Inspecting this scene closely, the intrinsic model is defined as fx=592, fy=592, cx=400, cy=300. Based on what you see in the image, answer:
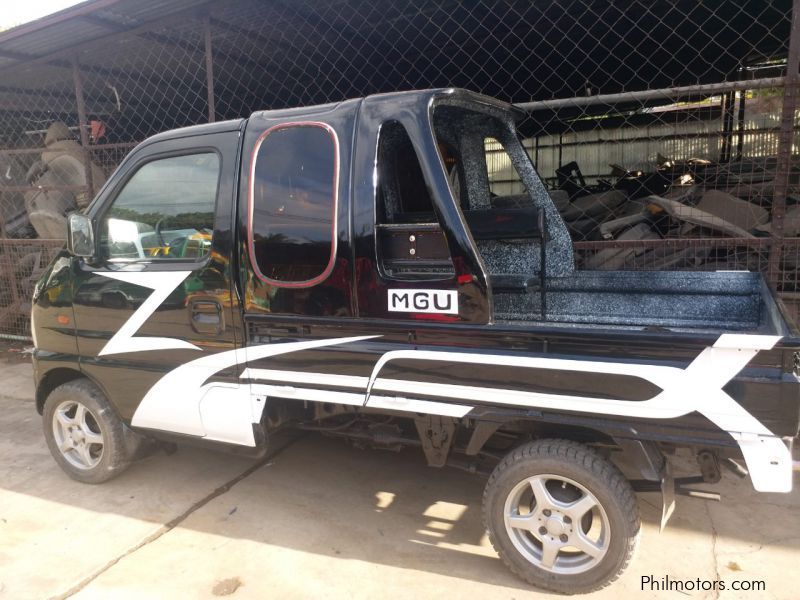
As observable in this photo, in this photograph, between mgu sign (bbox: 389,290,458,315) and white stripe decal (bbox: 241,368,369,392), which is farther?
white stripe decal (bbox: 241,368,369,392)

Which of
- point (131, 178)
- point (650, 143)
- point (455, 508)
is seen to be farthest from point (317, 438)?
point (650, 143)

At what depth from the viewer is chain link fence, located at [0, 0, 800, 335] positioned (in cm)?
512

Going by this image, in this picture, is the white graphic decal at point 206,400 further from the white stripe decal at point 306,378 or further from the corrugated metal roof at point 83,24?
the corrugated metal roof at point 83,24

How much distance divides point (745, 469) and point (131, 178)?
11.2 ft

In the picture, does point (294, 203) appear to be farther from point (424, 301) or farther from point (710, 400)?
point (710, 400)

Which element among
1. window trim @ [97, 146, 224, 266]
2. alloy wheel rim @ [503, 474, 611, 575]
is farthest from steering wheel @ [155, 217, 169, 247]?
alloy wheel rim @ [503, 474, 611, 575]

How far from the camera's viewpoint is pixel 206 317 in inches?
124

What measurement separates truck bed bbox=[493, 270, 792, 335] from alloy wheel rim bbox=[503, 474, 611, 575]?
917 mm

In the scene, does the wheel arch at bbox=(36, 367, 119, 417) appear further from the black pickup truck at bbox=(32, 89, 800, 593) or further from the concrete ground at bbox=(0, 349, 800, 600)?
the concrete ground at bbox=(0, 349, 800, 600)

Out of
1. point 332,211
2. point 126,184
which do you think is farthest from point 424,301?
point 126,184

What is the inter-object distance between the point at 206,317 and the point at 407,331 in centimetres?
117

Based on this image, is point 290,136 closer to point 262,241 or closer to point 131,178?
point 262,241

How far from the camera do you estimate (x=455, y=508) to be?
3.45m

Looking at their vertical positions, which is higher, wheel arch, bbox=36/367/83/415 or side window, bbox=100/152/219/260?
side window, bbox=100/152/219/260
